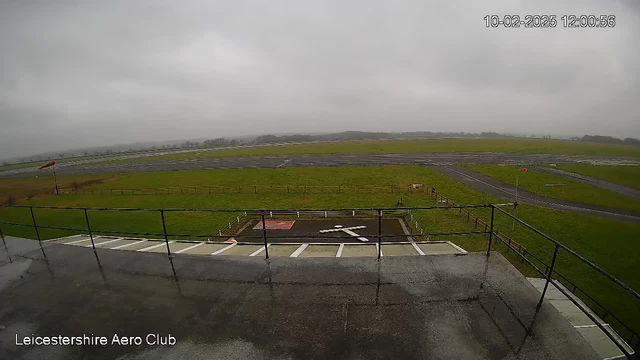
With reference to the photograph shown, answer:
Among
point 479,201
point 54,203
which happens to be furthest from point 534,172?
point 54,203

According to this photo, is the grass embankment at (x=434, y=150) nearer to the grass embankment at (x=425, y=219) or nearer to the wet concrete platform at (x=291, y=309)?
the grass embankment at (x=425, y=219)

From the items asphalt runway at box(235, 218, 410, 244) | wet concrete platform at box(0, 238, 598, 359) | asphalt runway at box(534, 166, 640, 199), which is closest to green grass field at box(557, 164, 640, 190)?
asphalt runway at box(534, 166, 640, 199)

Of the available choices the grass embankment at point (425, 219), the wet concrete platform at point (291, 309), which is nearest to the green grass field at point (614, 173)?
the grass embankment at point (425, 219)

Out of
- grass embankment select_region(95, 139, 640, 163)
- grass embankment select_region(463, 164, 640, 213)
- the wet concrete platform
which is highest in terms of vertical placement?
grass embankment select_region(95, 139, 640, 163)

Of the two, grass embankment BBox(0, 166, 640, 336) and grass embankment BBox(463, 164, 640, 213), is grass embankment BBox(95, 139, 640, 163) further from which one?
grass embankment BBox(0, 166, 640, 336)

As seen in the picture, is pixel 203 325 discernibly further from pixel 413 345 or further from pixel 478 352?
pixel 478 352
